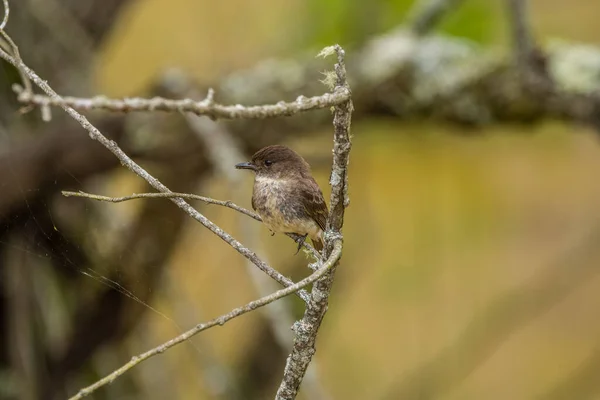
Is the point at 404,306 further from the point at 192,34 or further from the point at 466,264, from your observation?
the point at 192,34

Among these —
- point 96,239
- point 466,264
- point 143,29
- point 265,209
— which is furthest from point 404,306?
point 265,209

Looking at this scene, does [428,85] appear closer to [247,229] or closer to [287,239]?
[287,239]

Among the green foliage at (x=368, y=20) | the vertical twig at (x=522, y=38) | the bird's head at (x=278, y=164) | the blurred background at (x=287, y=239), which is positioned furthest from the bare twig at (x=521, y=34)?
the bird's head at (x=278, y=164)

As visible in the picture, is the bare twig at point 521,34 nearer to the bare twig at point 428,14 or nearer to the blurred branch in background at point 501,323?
the bare twig at point 428,14

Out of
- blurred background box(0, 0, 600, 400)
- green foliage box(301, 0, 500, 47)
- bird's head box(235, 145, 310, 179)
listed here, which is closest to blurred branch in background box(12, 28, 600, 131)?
blurred background box(0, 0, 600, 400)

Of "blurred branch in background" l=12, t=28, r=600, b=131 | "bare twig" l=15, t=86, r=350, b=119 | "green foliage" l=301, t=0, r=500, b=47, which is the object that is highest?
"green foliage" l=301, t=0, r=500, b=47

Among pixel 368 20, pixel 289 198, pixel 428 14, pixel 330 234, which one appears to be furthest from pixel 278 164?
pixel 368 20

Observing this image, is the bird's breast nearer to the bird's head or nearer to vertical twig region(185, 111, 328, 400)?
the bird's head
